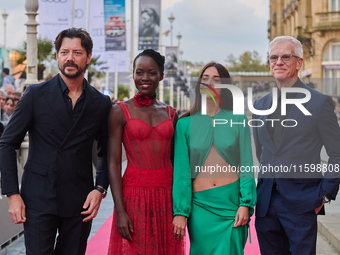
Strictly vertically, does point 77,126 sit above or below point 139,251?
above

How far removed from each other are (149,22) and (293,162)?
20.0m

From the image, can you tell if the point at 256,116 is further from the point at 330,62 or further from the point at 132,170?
the point at 330,62

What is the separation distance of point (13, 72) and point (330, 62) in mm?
21950

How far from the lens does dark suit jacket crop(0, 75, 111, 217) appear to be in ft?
12.7

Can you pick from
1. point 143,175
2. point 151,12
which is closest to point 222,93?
point 143,175

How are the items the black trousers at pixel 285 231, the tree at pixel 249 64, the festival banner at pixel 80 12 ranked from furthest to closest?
the tree at pixel 249 64
the festival banner at pixel 80 12
the black trousers at pixel 285 231

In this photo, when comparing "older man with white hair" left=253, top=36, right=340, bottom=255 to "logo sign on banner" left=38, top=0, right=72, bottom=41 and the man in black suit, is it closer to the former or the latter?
the man in black suit

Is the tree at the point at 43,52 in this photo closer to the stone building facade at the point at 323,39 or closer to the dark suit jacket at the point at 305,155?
the stone building facade at the point at 323,39

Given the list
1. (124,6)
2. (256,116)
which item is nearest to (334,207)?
(256,116)

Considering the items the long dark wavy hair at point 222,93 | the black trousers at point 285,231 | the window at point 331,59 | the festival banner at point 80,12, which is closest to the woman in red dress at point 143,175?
the long dark wavy hair at point 222,93

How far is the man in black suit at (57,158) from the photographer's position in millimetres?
3857

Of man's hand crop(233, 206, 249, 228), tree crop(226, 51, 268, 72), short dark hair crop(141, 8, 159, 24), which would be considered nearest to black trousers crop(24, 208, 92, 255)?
man's hand crop(233, 206, 249, 228)

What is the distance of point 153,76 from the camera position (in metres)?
4.20

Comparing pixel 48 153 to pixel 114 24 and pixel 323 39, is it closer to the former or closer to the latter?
pixel 114 24
